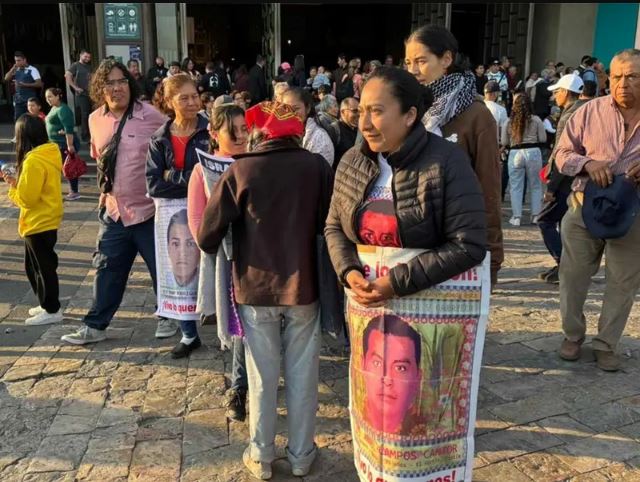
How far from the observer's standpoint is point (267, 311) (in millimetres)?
2832

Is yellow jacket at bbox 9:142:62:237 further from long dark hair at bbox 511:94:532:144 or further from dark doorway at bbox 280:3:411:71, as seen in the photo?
dark doorway at bbox 280:3:411:71

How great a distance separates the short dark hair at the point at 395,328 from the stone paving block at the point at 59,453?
1780 mm

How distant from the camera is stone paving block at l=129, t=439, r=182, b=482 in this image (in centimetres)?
300

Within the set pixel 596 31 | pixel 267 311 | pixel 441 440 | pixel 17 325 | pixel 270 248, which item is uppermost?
pixel 596 31

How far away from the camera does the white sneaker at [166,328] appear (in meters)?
4.68

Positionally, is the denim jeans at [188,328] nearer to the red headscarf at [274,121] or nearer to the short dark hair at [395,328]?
the red headscarf at [274,121]

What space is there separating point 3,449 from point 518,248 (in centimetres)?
565

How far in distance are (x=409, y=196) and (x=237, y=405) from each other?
6.08 ft

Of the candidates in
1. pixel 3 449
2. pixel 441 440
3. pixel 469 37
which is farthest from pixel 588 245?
pixel 469 37

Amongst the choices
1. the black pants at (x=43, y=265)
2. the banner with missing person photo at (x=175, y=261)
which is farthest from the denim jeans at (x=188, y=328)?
the black pants at (x=43, y=265)

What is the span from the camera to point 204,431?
3.40m

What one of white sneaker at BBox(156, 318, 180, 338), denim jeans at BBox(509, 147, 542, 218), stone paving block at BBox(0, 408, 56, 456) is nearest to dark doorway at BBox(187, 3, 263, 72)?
denim jeans at BBox(509, 147, 542, 218)

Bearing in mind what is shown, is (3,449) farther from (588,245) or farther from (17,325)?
(588,245)

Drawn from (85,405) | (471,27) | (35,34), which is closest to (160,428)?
(85,405)
